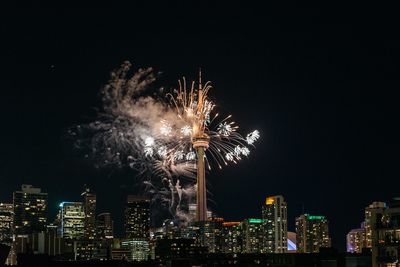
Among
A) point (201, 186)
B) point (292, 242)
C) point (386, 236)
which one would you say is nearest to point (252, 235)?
point (292, 242)

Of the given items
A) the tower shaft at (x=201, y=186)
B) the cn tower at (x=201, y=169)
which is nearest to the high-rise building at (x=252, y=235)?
the cn tower at (x=201, y=169)

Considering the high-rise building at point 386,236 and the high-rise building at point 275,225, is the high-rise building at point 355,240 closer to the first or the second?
the high-rise building at point 275,225

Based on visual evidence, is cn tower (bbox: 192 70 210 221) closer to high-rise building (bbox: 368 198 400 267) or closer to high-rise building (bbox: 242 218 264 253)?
high-rise building (bbox: 242 218 264 253)

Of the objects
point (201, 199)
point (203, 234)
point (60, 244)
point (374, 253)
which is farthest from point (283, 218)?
point (374, 253)

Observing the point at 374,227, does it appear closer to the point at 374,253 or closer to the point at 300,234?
the point at 374,253

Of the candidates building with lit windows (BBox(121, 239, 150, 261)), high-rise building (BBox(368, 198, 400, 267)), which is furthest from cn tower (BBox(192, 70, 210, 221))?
high-rise building (BBox(368, 198, 400, 267))
